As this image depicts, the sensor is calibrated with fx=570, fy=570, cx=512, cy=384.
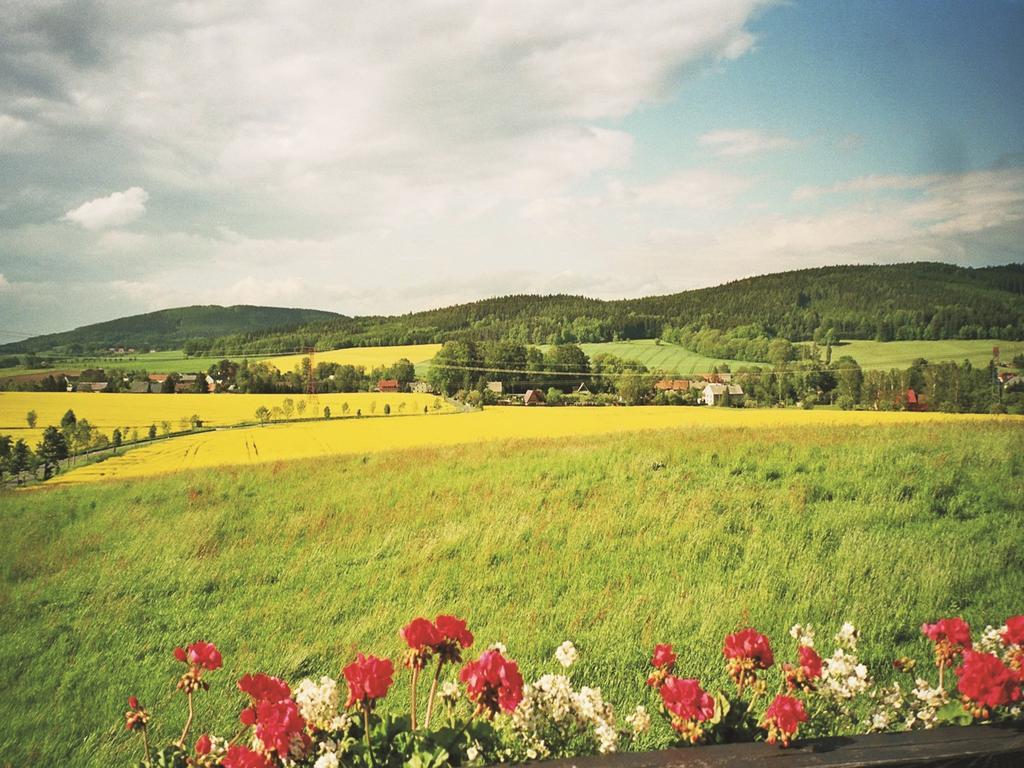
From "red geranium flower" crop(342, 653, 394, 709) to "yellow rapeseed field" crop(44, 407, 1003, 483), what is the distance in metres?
8.64

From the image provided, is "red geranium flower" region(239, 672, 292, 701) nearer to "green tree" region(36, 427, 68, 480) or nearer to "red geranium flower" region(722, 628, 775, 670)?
"red geranium flower" region(722, 628, 775, 670)

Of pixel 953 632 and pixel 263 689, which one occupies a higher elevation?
pixel 263 689

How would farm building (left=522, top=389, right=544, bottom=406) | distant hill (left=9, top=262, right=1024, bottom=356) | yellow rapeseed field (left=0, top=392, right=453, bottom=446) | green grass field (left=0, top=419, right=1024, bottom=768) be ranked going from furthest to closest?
farm building (left=522, top=389, right=544, bottom=406)
distant hill (left=9, top=262, right=1024, bottom=356)
yellow rapeseed field (left=0, top=392, right=453, bottom=446)
green grass field (left=0, top=419, right=1024, bottom=768)

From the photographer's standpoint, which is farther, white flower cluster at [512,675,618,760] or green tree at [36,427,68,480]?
green tree at [36,427,68,480]

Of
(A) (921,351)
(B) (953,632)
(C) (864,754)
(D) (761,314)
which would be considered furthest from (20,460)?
(D) (761,314)

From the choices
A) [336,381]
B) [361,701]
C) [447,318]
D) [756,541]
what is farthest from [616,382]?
[361,701]

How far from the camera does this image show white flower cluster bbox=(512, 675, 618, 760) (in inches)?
86.7

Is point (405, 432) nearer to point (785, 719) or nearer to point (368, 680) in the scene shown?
point (368, 680)

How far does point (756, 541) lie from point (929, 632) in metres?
3.76

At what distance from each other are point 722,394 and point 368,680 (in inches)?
854

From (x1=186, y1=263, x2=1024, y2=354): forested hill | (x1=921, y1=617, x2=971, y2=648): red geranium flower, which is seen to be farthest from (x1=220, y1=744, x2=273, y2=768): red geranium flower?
(x1=186, y1=263, x2=1024, y2=354): forested hill

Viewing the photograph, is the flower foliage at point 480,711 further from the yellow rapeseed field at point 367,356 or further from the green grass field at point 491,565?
the yellow rapeseed field at point 367,356

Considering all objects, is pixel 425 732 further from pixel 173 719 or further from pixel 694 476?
pixel 694 476

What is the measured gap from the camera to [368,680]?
1.87 m
